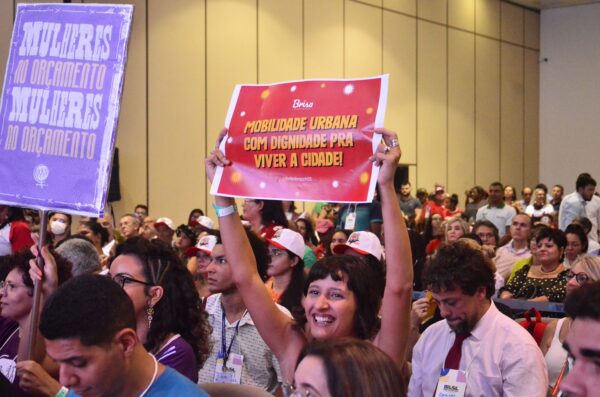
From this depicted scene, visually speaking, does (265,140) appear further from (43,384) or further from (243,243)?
(43,384)

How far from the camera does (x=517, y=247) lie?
9.48 metres

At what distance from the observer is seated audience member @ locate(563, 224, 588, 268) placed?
27.1 feet

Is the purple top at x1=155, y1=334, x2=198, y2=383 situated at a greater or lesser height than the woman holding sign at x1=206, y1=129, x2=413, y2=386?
lesser

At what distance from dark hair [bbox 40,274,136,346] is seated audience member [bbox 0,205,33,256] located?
14.4ft

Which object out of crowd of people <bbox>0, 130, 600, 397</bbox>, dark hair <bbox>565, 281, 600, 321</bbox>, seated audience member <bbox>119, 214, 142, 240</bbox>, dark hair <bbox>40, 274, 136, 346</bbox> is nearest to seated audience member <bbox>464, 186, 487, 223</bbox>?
seated audience member <bbox>119, 214, 142, 240</bbox>

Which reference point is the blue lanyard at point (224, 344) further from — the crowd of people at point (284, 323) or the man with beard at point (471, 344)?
the man with beard at point (471, 344)

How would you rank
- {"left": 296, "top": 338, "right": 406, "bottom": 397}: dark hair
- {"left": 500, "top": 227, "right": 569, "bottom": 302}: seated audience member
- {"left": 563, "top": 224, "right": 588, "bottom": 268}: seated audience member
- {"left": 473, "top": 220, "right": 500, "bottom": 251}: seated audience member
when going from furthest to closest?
1. {"left": 473, "top": 220, "right": 500, "bottom": 251}: seated audience member
2. {"left": 563, "top": 224, "right": 588, "bottom": 268}: seated audience member
3. {"left": 500, "top": 227, "right": 569, "bottom": 302}: seated audience member
4. {"left": 296, "top": 338, "right": 406, "bottom": 397}: dark hair

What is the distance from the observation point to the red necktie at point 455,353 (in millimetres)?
3810

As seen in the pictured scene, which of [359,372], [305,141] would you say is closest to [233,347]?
[305,141]

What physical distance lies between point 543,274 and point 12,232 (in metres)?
4.11

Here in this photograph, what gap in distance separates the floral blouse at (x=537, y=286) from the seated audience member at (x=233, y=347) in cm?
322

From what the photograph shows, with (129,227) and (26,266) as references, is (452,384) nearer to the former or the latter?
(26,266)

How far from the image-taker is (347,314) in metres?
3.34

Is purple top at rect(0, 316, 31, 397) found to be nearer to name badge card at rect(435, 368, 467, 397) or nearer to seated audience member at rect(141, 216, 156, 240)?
name badge card at rect(435, 368, 467, 397)
